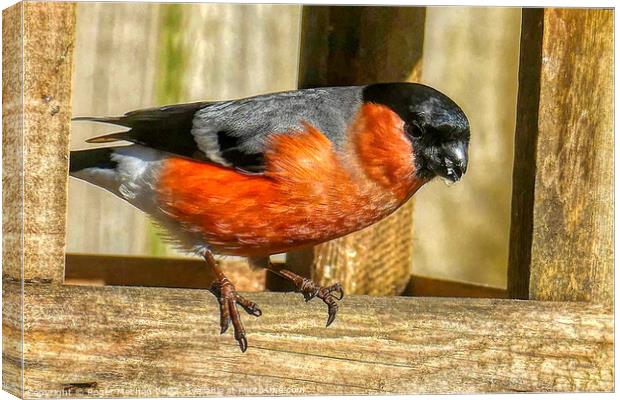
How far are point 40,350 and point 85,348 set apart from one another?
0.13 m

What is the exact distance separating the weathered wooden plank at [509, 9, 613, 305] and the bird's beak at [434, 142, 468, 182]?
0.31 metres

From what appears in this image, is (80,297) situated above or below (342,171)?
below

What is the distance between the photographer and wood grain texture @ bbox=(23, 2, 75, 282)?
10.9 ft

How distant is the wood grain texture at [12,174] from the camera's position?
11.0 ft

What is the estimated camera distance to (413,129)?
3697 millimetres

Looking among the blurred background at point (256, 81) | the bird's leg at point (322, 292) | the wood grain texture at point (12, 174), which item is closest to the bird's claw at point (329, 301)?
the bird's leg at point (322, 292)

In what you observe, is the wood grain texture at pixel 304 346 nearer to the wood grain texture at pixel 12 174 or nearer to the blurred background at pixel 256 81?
the wood grain texture at pixel 12 174

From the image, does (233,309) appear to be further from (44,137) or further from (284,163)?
(44,137)

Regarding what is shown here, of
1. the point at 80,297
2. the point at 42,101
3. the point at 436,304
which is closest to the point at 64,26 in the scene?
the point at 42,101

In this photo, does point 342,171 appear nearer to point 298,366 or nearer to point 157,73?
point 298,366

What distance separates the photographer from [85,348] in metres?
3.38

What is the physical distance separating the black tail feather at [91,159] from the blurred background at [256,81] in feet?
2.88

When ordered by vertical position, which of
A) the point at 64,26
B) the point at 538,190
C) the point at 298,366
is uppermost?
the point at 64,26

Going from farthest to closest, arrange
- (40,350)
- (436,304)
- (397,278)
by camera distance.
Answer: (397,278) → (436,304) → (40,350)
